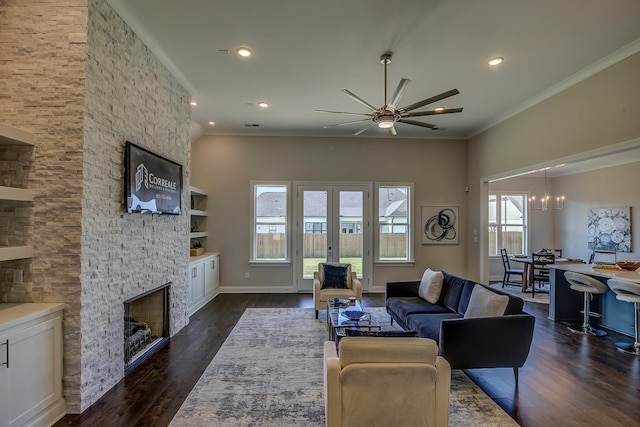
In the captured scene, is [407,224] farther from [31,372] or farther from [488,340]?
[31,372]

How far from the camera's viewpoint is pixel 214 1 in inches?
112

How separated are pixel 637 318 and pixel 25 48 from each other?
714 centimetres

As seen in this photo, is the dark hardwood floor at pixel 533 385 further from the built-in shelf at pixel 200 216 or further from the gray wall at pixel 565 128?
the built-in shelf at pixel 200 216

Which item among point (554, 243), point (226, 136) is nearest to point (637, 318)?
point (554, 243)

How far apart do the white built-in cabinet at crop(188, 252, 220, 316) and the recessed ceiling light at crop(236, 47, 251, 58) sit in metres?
3.41

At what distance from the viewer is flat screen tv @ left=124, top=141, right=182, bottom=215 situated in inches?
123

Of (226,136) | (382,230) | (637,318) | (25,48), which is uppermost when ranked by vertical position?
(226,136)

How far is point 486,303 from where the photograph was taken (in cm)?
316

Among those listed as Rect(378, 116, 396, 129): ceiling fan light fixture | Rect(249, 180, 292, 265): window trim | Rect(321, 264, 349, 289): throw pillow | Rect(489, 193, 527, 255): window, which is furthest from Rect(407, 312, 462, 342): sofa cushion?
Rect(489, 193, 527, 255): window

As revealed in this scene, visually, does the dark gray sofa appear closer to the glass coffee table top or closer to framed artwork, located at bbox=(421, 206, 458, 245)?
the glass coffee table top

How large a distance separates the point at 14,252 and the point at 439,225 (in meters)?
7.18

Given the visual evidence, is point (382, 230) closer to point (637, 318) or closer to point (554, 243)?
point (637, 318)

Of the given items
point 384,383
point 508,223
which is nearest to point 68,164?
point 384,383

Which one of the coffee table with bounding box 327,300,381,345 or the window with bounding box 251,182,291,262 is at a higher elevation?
the window with bounding box 251,182,291,262
